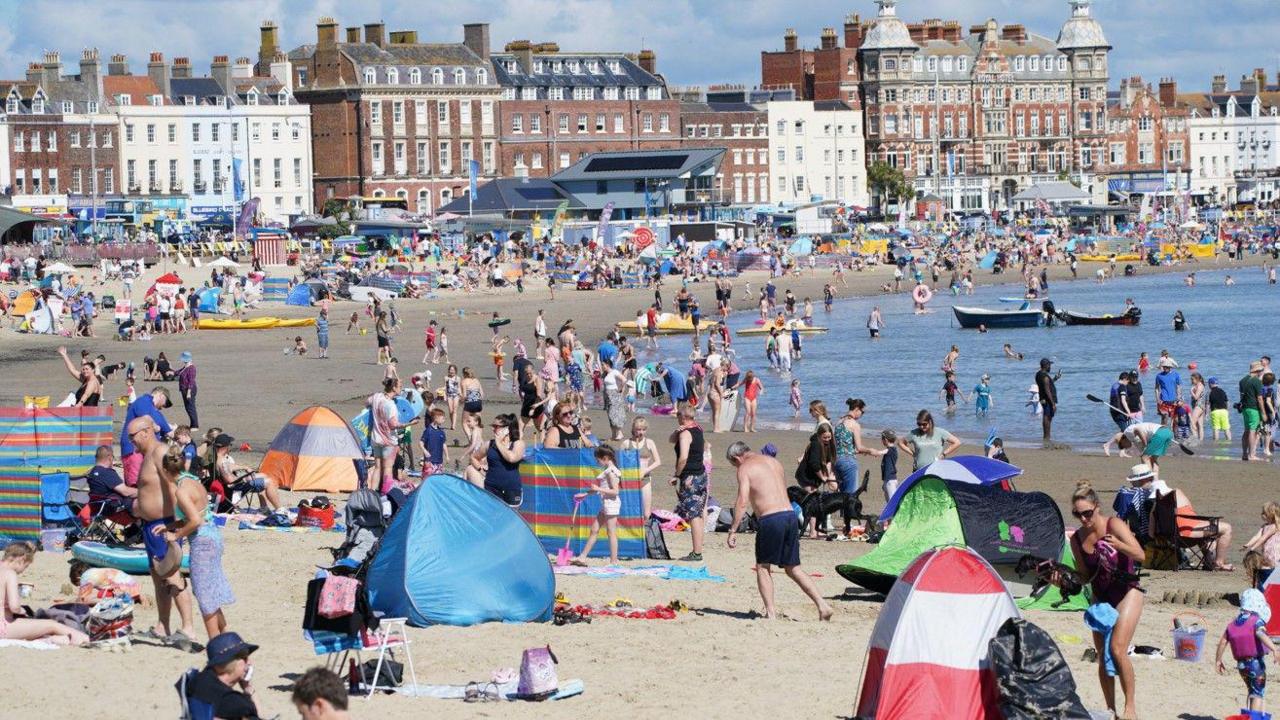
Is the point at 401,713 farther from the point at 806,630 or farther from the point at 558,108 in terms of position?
the point at 558,108

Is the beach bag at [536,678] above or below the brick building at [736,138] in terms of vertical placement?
below

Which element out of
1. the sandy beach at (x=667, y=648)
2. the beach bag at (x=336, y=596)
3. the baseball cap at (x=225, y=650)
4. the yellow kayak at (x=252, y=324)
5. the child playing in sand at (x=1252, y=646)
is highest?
the yellow kayak at (x=252, y=324)

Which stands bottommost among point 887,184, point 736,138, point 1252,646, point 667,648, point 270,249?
point 667,648

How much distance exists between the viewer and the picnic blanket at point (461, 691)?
11.2 metres

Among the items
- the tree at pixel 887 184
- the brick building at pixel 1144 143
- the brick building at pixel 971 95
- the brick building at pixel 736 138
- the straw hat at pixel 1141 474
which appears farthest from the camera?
the brick building at pixel 1144 143

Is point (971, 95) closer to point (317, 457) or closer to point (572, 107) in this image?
point (572, 107)

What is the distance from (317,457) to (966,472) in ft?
27.6

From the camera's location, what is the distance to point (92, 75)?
85.2 m

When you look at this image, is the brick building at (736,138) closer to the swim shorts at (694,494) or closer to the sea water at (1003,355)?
the sea water at (1003,355)

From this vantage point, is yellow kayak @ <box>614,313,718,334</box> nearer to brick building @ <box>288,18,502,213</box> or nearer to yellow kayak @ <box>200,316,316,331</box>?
yellow kayak @ <box>200,316,316,331</box>

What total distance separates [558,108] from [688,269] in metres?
27.4

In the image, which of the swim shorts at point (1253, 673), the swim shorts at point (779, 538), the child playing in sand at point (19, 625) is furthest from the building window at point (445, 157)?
the swim shorts at point (1253, 673)

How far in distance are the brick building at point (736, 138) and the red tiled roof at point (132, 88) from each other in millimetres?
30600

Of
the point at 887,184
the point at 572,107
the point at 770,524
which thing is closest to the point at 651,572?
the point at 770,524
